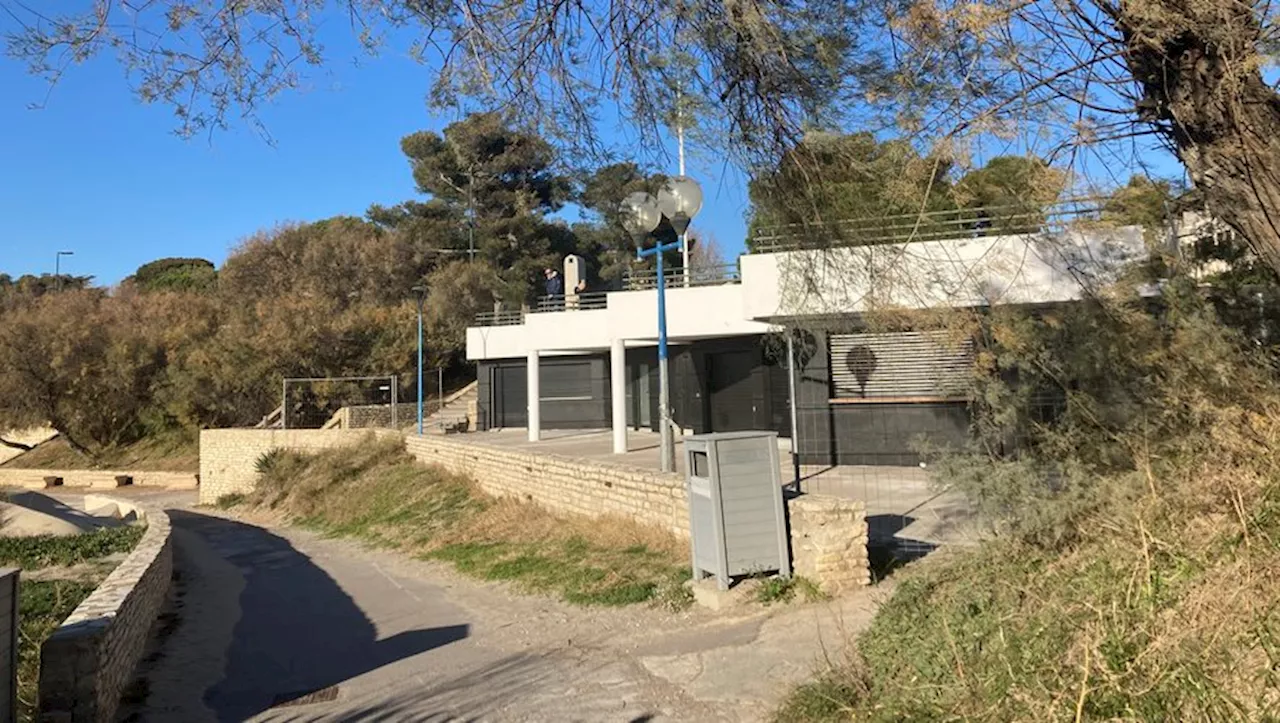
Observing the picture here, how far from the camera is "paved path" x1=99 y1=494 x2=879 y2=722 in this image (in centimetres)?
561

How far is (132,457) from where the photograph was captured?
3694 centimetres

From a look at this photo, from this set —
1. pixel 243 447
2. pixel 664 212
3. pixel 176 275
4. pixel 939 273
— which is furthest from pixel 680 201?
pixel 176 275

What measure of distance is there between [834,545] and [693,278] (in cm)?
1248

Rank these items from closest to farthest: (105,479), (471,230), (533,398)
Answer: (533,398) → (105,479) → (471,230)

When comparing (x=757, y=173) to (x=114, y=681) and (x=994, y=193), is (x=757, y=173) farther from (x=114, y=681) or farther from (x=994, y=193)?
(x=114, y=681)

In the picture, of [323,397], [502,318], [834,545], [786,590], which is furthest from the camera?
[323,397]

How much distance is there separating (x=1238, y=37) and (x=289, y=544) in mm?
18354

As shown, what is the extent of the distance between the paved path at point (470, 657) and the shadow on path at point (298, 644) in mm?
26

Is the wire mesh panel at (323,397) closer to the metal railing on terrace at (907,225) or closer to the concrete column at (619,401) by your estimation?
the concrete column at (619,401)

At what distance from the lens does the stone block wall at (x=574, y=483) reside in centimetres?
1098

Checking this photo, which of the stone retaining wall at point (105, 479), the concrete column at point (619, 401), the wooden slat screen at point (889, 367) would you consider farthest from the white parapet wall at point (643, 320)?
the stone retaining wall at point (105, 479)

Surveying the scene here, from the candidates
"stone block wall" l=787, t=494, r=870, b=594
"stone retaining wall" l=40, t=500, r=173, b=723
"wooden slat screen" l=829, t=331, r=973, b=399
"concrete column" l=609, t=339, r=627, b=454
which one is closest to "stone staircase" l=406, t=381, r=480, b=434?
"concrete column" l=609, t=339, r=627, b=454

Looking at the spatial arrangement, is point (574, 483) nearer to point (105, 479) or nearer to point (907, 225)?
point (907, 225)

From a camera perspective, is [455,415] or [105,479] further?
[105,479]
